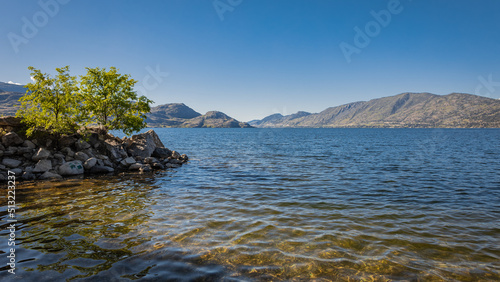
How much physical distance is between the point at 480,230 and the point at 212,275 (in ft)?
42.1

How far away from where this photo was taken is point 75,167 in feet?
85.5

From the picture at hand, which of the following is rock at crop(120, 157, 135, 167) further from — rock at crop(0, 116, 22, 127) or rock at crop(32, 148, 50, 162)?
rock at crop(0, 116, 22, 127)

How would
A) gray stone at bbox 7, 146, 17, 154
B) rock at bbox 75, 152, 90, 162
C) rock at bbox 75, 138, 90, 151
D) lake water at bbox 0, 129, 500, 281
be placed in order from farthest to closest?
rock at bbox 75, 138, 90, 151, rock at bbox 75, 152, 90, 162, gray stone at bbox 7, 146, 17, 154, lake water at bbox 0, 129, 500, 281

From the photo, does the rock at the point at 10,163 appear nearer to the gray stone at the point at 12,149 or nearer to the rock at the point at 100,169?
the gray stone at the point at 12,149

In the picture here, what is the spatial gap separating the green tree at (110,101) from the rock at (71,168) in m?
8.62

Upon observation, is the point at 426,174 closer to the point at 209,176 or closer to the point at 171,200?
the point at 209,176

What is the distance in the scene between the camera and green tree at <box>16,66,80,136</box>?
2611 cm

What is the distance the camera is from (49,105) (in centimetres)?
2688

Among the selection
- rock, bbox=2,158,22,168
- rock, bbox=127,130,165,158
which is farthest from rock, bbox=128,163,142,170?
rock, bbox=2,158,22,168

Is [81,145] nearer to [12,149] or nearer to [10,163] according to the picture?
[12,149]

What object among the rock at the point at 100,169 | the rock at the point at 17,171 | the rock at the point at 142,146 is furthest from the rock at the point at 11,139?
the rock at the point at 142,146

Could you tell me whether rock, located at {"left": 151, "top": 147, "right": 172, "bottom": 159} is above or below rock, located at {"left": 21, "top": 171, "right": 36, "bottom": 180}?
above

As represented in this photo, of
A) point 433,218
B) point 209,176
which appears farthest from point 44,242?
point 433,218

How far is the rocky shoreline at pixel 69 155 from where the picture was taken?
2412 cm
